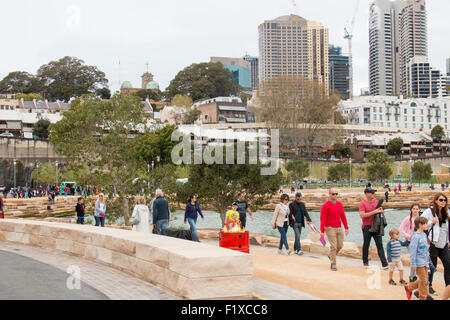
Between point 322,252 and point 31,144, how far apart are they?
65.6m

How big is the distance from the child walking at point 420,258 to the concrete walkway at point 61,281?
344 cm

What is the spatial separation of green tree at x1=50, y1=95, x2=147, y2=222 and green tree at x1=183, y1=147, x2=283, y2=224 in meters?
2.45

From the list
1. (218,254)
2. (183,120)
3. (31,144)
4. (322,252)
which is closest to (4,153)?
(31,144)

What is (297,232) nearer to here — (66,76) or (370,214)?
(370,214)

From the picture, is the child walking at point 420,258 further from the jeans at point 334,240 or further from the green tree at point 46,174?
the green tree at point 46,174

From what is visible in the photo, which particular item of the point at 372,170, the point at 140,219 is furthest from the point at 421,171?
the point at 140,219

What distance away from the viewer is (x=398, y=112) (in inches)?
5428

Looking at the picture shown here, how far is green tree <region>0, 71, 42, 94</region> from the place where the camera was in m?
144

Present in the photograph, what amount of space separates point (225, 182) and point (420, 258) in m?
16.6

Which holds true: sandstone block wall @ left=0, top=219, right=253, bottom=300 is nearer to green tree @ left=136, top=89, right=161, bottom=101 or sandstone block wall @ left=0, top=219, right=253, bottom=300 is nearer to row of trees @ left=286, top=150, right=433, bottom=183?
row of trees @ left=286, top=150, right=433, bottom=183

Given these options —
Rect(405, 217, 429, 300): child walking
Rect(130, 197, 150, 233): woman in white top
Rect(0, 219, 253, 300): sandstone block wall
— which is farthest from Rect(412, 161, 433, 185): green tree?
Rect(405, 217, 429, 300): child walking

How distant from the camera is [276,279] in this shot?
877cm

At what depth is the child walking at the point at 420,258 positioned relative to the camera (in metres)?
7.55
